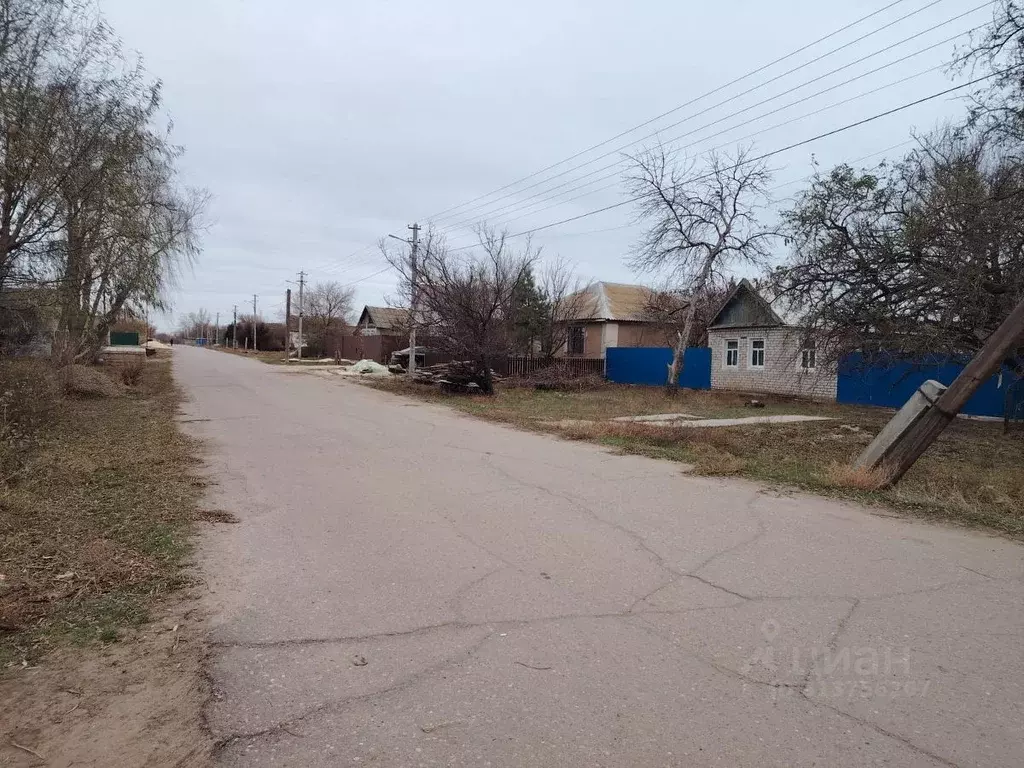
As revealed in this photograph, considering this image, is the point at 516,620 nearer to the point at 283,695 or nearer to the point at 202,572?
the point at 283,695

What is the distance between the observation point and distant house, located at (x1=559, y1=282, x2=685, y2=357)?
119ft

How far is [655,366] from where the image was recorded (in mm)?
30625

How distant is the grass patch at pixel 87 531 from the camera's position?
3.91 m

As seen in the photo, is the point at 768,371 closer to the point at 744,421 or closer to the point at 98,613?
the point at 744,421

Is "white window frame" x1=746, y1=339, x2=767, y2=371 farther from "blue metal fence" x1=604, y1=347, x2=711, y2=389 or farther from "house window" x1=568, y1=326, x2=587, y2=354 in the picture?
"house window" x1=568, y1=326, x2=587, y2=354

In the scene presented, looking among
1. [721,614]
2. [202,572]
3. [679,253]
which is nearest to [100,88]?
[202,572]

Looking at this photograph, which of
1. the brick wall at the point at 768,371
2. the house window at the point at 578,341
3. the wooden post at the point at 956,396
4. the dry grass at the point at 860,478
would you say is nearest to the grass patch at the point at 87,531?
the dry grass at the point at 860,478

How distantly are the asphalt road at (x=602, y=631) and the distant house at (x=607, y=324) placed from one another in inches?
1116

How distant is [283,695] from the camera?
3.12 metres

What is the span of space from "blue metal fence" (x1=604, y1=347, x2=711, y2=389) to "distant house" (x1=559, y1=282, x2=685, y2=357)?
10.6ft

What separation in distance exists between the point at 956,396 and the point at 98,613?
364 inches

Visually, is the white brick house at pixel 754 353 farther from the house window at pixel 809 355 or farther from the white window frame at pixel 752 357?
the house window at pixel 809 355

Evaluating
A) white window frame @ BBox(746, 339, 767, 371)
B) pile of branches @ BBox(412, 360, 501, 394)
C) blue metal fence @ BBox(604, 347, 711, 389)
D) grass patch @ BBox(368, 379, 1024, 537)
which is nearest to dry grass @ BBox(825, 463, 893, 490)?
grass patch @ BBox(368, 379, 1024, 537)

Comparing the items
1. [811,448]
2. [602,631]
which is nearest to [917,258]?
[811,448]
